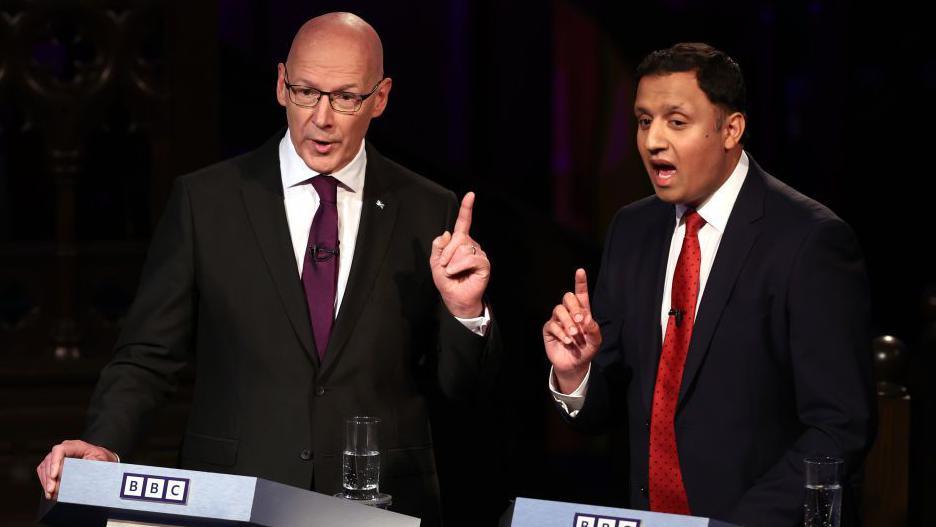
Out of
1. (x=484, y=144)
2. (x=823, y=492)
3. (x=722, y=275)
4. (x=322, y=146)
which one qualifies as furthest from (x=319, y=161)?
(x=484, y=144)

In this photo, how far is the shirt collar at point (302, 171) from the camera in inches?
113

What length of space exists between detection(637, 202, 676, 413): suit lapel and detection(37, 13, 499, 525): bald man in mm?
292

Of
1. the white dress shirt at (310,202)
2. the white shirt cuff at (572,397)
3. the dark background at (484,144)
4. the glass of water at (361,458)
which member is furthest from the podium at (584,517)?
the dark background at (484,144)

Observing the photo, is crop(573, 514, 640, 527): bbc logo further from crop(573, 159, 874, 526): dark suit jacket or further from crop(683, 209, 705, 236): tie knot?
crop(683, 209, 705, 236): tie knot

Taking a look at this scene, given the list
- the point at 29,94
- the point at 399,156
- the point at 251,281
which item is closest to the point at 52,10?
the point at 29,94

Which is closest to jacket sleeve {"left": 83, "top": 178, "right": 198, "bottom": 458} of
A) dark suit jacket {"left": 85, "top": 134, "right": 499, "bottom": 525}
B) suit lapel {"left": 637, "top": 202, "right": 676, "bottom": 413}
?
dark suit jacket {"left": 85, "top": 134, "right": 499, "bottom": 525}

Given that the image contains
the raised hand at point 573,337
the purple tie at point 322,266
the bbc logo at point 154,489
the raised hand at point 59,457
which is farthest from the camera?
the purple tie at point 322,266

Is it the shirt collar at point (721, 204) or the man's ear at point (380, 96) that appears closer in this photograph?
the shirt collar at point (721, 204)

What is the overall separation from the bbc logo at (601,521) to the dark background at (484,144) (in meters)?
1.79

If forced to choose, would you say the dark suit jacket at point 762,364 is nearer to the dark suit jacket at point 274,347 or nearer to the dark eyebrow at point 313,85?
the dark suit jacket at point 274,347

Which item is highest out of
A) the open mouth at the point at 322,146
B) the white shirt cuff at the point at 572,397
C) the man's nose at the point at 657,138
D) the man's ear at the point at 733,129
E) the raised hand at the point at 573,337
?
the man's ear at the point at 733,129

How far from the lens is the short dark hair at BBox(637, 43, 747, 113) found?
2641 millimetres

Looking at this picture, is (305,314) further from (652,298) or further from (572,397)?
(652,298)

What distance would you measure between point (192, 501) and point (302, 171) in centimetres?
87
